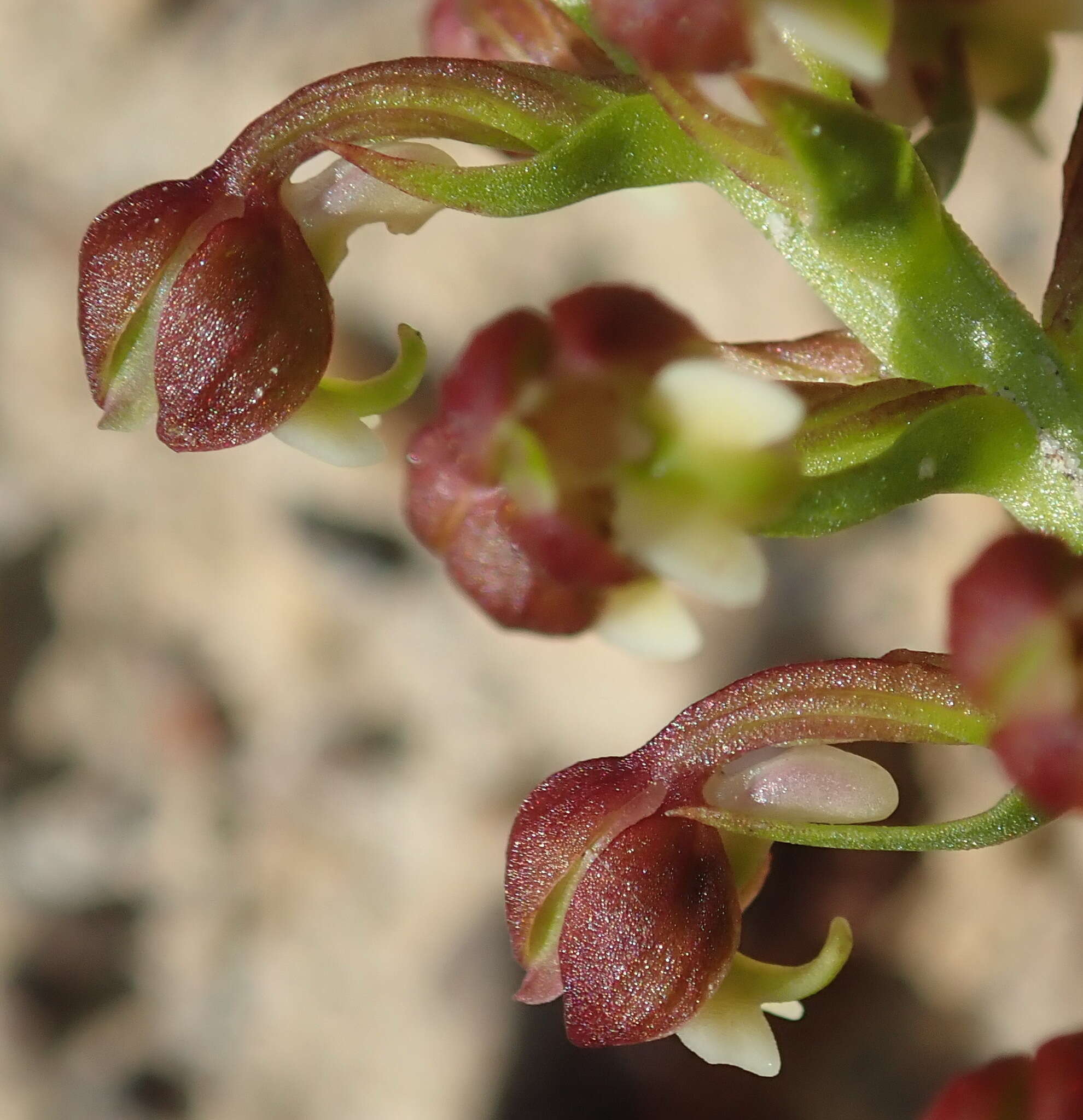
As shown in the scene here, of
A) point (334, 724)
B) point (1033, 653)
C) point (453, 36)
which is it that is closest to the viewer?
point (1033, 653)

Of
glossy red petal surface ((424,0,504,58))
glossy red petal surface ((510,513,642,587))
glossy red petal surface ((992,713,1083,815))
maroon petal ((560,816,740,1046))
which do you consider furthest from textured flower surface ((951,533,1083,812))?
glossy red petal surface ((424,0,504,58))

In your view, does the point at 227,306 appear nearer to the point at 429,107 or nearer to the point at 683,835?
the point at 429,107

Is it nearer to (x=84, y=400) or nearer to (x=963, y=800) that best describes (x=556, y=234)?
(x=84, y=400)

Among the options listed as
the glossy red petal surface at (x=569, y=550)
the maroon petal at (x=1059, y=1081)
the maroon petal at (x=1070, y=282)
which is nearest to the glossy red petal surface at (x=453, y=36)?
the maroon petal at (x=1070, y=282)

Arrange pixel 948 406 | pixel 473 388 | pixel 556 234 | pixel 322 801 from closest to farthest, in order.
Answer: pixel 473 388 → pixel 948 406 → pixel 556 234 → pixel 322 801

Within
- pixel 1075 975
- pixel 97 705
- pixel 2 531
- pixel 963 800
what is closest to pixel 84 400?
pixel 2 531

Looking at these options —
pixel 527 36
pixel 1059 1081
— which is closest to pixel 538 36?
pixel 527 36

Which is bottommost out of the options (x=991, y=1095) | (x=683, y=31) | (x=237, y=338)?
(x=991, y=1095)
